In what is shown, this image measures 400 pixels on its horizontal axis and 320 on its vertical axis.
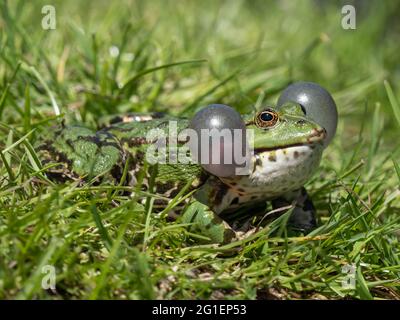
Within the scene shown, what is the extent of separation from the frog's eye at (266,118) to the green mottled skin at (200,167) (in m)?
0.02

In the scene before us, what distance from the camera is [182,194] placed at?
2.63m

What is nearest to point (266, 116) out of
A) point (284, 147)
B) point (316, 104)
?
point (284, 147)

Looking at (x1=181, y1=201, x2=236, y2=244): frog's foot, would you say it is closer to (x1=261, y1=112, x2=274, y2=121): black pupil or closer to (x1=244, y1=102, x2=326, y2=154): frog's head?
(x1=244, y1=102, x2=326, y2=154): frog's head

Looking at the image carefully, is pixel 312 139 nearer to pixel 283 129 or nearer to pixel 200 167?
pixel 283 129

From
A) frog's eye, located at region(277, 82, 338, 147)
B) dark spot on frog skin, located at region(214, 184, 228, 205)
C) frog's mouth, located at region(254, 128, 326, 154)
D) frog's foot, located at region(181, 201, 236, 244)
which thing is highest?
frog's eye, located at region(277, 82, 338, 147)

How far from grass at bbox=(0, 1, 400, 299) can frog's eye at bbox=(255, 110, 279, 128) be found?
1.47ft

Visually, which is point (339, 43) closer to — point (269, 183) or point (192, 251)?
point (269, 183)

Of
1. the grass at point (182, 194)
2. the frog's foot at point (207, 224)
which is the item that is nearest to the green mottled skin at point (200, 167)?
the frog's foot at point (207, 224)

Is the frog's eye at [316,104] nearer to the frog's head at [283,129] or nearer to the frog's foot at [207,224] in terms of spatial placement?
the frog's head at [283,129]

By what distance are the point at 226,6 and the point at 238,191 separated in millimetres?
4597

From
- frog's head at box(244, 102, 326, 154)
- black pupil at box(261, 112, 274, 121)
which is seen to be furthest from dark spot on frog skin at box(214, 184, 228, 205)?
black pupil at box(261, 112, 274, 121)

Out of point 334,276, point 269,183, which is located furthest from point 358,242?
point 269,183

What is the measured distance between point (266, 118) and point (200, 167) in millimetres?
414

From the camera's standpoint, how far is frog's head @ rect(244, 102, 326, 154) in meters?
2.54
